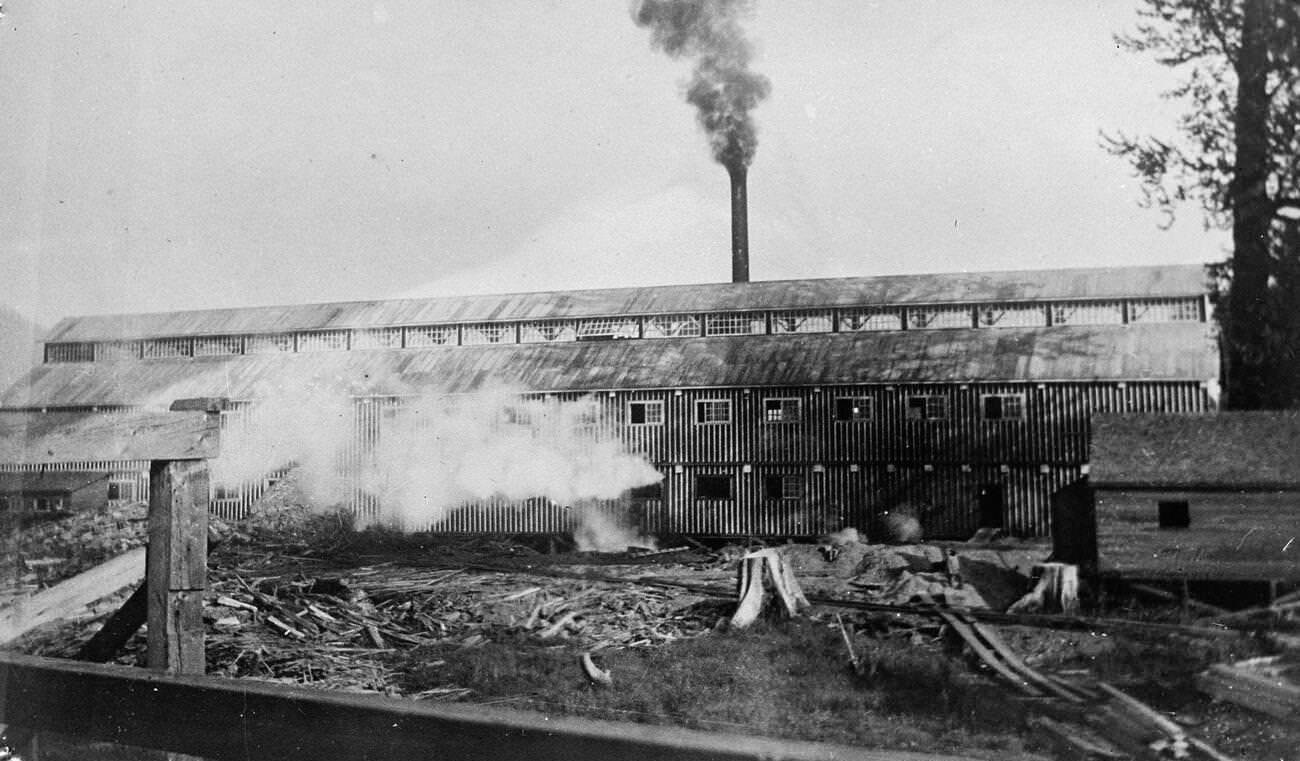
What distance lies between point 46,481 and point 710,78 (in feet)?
20.3

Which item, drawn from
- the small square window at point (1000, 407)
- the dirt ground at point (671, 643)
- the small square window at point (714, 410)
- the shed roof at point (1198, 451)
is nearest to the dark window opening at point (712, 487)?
the small square window at point (714, 410)

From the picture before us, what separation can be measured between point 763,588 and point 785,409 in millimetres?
2482

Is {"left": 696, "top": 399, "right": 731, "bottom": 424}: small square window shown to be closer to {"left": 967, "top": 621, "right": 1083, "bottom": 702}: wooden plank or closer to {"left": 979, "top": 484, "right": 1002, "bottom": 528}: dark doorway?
{"left": 979, "top": 484, "right": 1002, "bottom": 528}: dark doorway

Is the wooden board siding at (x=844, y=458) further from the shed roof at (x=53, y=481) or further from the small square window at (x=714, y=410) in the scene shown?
the shed roof at (x=53, y=481)

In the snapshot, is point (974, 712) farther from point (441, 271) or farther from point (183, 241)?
point (183, 241)

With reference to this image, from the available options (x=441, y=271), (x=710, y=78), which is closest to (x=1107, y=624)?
(x=710, y=78)

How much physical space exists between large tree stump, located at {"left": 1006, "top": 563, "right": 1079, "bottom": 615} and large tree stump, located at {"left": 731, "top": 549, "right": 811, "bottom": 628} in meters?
1.45

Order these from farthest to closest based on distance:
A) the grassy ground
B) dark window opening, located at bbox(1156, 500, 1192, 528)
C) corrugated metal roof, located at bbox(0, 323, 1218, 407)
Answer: corrugated metal roof, located at bbox(0, 323, 1218, 407) < dark window opening, located at bbox(1156, 500, 1192, 528) < the grassy ground

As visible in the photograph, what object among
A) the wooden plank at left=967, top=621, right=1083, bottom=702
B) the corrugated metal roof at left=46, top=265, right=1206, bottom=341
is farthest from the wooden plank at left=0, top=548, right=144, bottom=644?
the wooden plank at left=967, top=621, right=1083, bottom=702

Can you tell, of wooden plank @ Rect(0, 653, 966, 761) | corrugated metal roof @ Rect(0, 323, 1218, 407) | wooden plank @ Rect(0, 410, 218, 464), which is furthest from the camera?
corrugated metal roof @ Rect(0, 323, 1218, 407)

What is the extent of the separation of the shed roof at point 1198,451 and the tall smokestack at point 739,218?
283 centimetres

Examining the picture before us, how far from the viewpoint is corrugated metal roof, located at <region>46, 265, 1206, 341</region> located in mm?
6180

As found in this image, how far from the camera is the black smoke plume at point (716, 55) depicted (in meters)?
5.46

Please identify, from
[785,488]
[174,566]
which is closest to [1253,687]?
[785,488]
